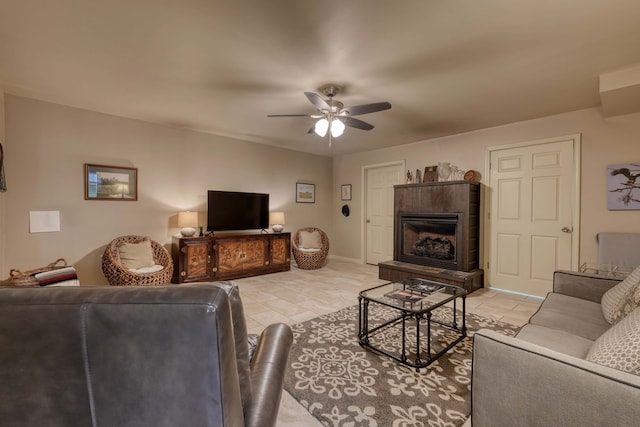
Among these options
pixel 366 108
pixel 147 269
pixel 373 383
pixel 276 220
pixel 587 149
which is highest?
pixel 366 108

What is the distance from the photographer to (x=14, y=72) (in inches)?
105

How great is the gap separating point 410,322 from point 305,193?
380 cm

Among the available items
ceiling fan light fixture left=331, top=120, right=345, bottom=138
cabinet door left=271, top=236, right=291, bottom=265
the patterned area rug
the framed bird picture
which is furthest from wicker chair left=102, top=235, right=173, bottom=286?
the framed bird picture

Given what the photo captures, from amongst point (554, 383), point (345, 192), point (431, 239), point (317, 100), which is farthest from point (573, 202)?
point (345, 192)

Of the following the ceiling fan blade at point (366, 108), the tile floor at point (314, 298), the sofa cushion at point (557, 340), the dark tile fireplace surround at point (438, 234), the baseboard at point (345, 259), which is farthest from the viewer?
the baseboard at point (345, 259)

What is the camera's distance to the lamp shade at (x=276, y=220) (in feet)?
17.1

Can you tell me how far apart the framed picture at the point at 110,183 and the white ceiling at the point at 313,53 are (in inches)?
32.1

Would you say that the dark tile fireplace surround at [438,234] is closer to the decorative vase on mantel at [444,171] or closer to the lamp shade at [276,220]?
the decorative vase on mantel at [444,171]

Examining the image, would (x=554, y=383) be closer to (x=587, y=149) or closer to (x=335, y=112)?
(x=335, y=112)

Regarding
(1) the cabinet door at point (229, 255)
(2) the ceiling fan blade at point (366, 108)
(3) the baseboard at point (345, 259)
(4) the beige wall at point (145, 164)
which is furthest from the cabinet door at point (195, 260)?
(3) the baseboard at point (345, 259)

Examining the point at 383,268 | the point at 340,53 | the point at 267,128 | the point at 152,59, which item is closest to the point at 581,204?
the point at 383,268

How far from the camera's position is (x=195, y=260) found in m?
4.16

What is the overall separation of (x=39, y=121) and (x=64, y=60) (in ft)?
4.84

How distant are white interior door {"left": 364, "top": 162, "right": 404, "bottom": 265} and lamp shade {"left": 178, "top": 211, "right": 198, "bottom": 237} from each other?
3.42 m
